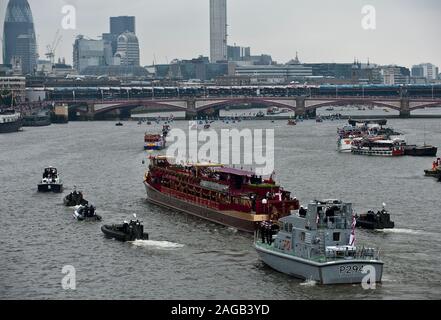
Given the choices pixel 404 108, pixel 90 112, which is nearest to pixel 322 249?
pixel 404 108

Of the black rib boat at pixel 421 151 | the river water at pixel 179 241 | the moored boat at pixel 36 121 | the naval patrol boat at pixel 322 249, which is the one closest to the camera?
the naval patrol boat at pixel 322 249

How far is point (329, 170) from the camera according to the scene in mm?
85375

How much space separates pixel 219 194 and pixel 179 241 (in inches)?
250

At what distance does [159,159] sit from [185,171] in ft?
19.4

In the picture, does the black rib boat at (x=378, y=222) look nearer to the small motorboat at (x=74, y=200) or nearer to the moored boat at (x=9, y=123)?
the small motorboat at (x=74, y=200)

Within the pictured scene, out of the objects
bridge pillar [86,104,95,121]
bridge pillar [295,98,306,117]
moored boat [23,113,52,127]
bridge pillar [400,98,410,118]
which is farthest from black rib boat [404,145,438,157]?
bridge pillar [86,104,95,121]

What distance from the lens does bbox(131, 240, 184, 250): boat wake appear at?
50.1 metres

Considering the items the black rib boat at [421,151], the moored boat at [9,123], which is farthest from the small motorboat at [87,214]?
the moored boat at [9,123]

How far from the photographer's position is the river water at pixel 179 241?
41562 millimetres

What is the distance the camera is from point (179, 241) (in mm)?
51781

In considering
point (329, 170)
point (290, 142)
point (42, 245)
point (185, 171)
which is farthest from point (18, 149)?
point (42, 245)

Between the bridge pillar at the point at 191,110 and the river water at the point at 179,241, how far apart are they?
97.9m

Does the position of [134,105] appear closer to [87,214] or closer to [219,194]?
[87,214]

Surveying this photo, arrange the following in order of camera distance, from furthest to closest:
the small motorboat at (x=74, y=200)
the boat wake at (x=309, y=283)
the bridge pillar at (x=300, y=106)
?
the bridge pillar at (x=300, y=106)
the small motorboat at (x=74, y=200)
the boat wake at (x=309, y=283)
